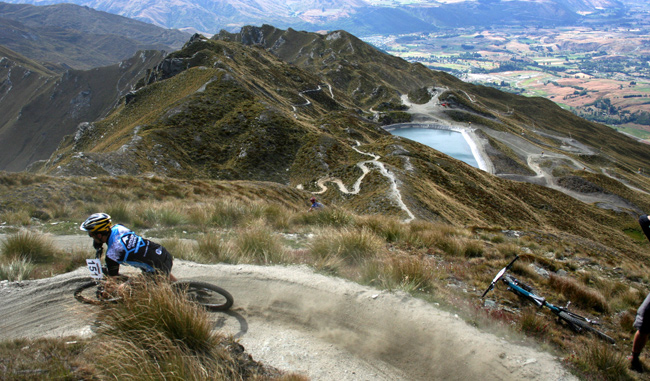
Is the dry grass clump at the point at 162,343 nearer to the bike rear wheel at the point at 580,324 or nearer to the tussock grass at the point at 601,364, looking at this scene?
the tussock grass at the point at 601,364

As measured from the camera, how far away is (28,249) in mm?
7863

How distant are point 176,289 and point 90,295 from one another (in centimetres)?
193

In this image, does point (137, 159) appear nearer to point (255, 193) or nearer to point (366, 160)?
point (255, 193)

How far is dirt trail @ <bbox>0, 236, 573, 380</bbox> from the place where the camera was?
5.27 meters

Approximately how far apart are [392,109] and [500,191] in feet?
237

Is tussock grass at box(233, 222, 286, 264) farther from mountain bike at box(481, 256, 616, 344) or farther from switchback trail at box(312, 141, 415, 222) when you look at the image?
switchback trail at box(312, 141, 415, 222)

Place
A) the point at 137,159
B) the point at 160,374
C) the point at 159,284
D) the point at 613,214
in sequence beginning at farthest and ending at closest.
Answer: the point at 613,214, the point at 137,159, the point at 159,284, the point at 160,374

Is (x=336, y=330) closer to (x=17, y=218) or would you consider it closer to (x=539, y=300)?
(x=539, y=300)

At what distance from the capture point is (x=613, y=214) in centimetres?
6025

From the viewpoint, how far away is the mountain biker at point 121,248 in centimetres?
561

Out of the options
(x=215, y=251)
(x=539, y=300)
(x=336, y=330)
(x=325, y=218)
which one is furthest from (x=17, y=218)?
(x=539, y=300)

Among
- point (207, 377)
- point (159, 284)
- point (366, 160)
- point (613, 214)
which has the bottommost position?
point (613, 214)

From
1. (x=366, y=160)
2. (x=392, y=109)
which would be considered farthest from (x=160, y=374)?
(x=392, y=109)

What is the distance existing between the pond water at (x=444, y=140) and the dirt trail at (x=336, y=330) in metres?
83.6
